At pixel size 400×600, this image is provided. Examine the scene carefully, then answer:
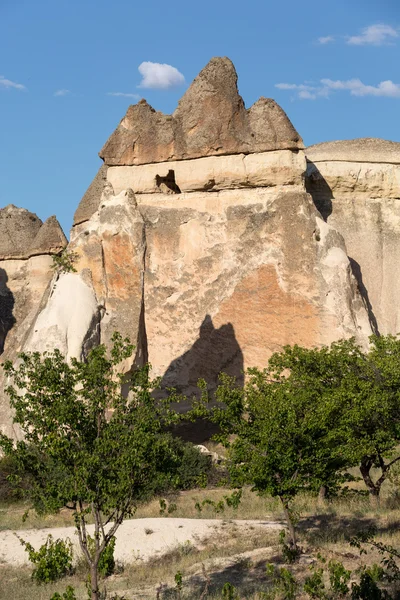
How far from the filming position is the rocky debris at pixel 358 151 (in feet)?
72.3

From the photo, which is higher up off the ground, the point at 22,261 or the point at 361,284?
the point at 22,261

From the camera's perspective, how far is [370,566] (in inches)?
363

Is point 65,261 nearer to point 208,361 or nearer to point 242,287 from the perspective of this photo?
point 208,361

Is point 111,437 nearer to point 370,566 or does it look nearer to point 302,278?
point 370,566

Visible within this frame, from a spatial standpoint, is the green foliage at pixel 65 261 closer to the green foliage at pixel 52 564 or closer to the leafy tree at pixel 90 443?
the green foliage at pixel 52 564

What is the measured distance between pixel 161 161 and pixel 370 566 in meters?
11.4

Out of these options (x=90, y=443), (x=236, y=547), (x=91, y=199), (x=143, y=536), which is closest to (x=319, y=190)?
(x=91, y=199)

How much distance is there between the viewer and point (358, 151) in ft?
73.2

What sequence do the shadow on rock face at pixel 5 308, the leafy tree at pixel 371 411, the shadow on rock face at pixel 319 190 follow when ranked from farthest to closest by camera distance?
the shadow on rock face at pixel 5 308 → the shadow on rock face at pixel 319 190 → the leafy tree at pixel 371 411

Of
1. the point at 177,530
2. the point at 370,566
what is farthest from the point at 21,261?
the point at 370,566

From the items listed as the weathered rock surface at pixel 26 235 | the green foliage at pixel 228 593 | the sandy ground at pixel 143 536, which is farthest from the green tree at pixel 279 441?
the weathered rock surface at pixel 26 235

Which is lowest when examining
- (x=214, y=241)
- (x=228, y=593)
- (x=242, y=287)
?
(x=228, y=593)

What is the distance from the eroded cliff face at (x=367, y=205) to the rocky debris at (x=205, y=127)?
3.21 m

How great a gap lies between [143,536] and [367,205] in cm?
1232
